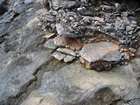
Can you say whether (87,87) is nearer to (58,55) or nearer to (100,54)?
(100,54)

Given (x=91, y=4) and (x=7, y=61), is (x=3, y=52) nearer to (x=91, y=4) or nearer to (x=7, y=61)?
(x=7, y=61)

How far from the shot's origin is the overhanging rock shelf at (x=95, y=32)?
428 centimetres

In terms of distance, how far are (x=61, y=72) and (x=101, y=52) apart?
924mm

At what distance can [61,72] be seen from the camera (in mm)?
4344

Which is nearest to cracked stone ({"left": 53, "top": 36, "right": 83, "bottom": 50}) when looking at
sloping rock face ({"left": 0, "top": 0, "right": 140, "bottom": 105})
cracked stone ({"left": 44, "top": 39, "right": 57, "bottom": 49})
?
sloping rock face ({"left": 0, "top": 0, "right": 140, "bottom": 105})

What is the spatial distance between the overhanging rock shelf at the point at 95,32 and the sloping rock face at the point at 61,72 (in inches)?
0.9

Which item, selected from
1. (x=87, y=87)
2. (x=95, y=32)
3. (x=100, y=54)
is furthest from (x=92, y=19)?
(x=87, y=87)

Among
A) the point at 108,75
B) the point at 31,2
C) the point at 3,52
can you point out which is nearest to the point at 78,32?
the point at 108,75

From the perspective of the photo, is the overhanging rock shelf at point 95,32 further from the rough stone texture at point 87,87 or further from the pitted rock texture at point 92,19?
the rough stone texture at point 87,87

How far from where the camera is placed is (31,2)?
23.1ft

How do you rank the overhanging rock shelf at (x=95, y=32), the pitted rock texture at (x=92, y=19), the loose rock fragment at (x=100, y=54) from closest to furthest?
the loose rock fragment at (x=100, y=54)
the overhanging rock shelf at (x=95, y=32)
the pitted rock texture at (x=92, y=19)

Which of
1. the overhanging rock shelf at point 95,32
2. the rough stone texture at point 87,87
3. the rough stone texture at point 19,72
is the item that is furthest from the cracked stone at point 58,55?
the rough stone texture at point 87,87

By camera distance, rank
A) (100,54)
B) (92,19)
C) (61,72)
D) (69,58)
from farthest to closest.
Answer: (92,19) → (69,58) → (61,72) → (100,54)

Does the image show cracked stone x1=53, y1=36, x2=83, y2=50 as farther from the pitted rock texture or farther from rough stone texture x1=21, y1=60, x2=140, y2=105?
rough stone texture x1=21, y1=60, x2=140, y2=105
